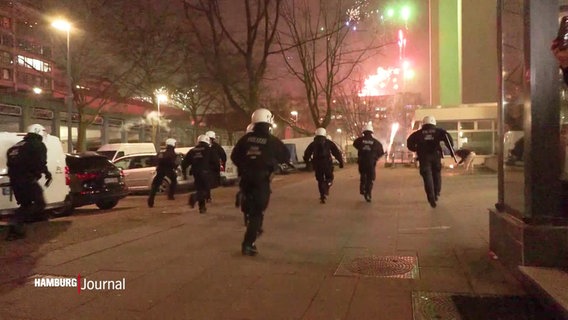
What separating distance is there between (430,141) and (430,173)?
2.19ft

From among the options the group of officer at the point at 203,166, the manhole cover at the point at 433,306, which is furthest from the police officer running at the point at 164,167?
the manhole cover at the point at 433,306

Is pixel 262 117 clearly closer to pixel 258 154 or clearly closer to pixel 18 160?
pixel 258 154

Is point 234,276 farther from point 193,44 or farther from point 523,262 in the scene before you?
point 193,44

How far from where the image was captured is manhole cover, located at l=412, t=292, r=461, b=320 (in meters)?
4.45

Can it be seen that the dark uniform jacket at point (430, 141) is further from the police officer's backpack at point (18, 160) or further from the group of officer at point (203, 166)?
the police officer's backpack at point (18, 160)

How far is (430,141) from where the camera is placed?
10867mm

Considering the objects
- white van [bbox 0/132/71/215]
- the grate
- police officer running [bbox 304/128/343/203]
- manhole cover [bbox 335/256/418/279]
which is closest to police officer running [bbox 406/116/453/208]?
police officer running [bbox 304/128/343/203]

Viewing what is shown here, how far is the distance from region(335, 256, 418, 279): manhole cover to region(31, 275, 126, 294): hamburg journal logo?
7.71ft

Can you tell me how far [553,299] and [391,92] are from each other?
53662 millimetres

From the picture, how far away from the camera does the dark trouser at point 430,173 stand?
35.2 feet

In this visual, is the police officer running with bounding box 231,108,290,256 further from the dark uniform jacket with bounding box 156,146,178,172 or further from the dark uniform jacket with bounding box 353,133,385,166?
the dark uniform jacket with bounding box 156,146,178,172

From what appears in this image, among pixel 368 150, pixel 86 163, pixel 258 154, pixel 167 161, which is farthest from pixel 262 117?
pixel 86 163

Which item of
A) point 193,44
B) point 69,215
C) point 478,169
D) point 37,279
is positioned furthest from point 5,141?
point 478,169

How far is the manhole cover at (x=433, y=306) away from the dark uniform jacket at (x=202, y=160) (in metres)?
6.99
